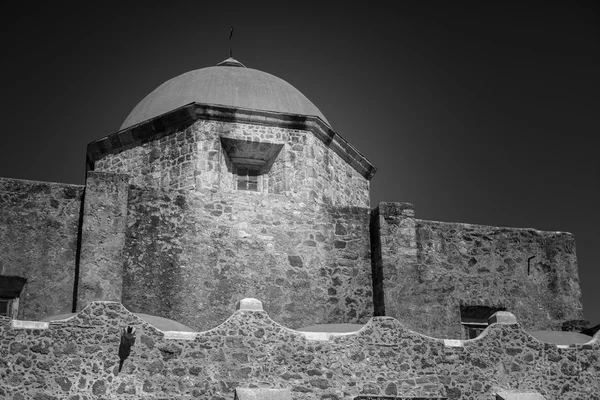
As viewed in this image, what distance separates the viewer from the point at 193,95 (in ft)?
57.8

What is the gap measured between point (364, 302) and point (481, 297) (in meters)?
2.37

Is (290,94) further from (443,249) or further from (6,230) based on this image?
(6,230)

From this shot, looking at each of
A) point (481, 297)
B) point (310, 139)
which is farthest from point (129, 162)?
point (481, 297)

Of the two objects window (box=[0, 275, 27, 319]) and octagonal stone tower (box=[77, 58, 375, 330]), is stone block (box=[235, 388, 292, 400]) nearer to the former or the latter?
octagonal stone tower (box=[77, 58, 375, 330])

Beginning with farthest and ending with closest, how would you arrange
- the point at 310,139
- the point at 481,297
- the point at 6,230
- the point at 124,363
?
1. the point at 310,139
2. the point at 481,297
3. the point at 6,230
4. the point at 124,363

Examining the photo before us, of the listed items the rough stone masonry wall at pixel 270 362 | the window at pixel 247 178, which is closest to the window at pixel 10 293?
the rough stone masonry wall at pixel 270 362

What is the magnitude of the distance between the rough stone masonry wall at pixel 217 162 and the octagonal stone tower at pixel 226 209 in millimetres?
26

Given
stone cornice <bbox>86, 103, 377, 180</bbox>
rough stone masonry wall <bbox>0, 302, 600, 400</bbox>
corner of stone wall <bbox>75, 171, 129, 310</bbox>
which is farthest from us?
stone cornice <bbox>86, 103, 377, 180</bbox>

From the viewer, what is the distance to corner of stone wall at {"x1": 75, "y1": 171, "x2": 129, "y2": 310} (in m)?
13.1

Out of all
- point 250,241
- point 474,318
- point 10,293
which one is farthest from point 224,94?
point 474,318

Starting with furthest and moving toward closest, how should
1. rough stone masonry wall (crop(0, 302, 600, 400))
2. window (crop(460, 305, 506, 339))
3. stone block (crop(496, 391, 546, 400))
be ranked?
window (crop(460, 305, 506, 339))
stone block (crop(496, 391, 546, 400))
rough stone masonry wall (crop(0, 302, 600, 400))

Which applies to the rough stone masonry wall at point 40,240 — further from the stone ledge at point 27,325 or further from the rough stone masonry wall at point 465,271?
the rough stone masonry wall at point 465,271

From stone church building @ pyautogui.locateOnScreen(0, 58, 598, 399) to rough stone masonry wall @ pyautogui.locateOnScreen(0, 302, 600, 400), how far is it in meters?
0.09

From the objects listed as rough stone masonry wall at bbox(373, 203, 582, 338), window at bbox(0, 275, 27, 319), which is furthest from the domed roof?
window at bbox(0, 275, 27, 319)
